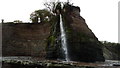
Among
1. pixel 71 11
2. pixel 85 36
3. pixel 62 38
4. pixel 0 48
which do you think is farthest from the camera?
pixel 0 48

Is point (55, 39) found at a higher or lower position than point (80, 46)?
higher

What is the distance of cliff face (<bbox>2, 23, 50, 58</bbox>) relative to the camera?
42.0 m

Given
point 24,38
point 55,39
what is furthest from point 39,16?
point 55,39

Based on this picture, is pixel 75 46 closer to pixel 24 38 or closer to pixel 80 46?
pixel 80 46

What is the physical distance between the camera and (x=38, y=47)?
41.8 meters

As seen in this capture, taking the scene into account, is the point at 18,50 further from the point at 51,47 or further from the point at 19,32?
the point at 51,47

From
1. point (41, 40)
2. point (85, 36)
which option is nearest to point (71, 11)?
point (85, 36)

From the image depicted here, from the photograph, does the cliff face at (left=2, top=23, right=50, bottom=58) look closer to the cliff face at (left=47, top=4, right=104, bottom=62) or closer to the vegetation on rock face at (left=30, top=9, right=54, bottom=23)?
the vegetation on rock face at (left=30, top=9, right=54, bottom=23)

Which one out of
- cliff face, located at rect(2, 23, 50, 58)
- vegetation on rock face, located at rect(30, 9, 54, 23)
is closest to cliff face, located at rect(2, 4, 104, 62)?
cliff face, located at rect(2, 23, 50, 58)

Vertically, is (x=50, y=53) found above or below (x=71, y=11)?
below

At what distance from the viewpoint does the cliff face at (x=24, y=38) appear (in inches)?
1655

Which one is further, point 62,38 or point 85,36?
point 85,36

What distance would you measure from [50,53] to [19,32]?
66.2 feet

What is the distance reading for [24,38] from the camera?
4369cm
